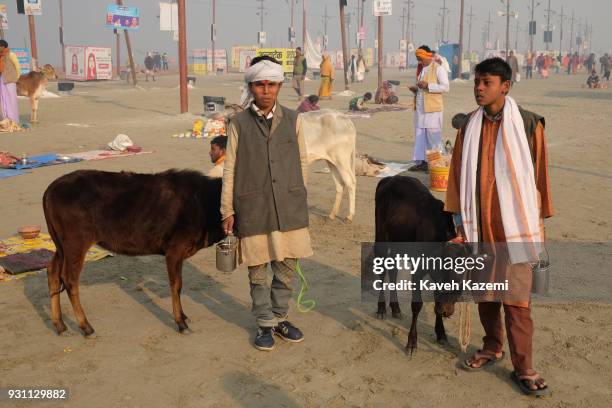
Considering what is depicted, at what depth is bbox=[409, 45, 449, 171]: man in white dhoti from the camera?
1049 centimetres

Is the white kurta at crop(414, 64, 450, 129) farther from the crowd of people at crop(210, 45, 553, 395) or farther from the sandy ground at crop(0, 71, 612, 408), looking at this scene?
the crowd of people at crop(210, 45, 553, 395)

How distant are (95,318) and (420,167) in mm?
7306

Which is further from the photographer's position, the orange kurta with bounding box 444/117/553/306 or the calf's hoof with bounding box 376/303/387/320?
the calf's hoof with bounding box 376/303/387/320

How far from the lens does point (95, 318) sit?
17.0ft

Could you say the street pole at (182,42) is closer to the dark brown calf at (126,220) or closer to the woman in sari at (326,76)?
the woman in sari at (326,76)

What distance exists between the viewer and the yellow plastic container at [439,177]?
9461 millimetres

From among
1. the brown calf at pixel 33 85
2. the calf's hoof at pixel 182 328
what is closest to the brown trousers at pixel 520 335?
the calf's hoof at pixel 182 328

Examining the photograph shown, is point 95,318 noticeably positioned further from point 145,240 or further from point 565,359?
point 565,359

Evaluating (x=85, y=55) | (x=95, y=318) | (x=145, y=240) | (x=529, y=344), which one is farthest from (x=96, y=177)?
(x=85, y=55)

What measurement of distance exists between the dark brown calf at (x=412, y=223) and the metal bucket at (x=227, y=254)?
1.26 meters

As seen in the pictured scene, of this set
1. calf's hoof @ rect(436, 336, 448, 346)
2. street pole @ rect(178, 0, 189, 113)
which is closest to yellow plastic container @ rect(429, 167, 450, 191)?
calf's hoof @ rect(436, 336, 448, 346)

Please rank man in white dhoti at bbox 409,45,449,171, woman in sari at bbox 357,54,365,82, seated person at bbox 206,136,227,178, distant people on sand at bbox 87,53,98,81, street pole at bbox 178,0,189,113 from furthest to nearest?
woman in sari at bbox 357,54,365,82, distant people on sand at bbox 87,53,98,81, street pole at bbox 178,0,189,113, man in white dhoti at bbox 409,45,449,171, seated person at bbox 206,136,227,178

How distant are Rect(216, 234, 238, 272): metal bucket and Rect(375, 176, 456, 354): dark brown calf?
1.26 meters

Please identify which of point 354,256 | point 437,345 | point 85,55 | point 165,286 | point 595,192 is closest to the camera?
point 437,345
